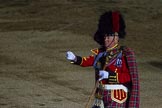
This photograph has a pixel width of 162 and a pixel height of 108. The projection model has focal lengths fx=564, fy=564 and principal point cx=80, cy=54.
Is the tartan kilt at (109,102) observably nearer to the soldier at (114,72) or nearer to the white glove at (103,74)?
the soldier at (114,72)

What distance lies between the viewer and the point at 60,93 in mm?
10156

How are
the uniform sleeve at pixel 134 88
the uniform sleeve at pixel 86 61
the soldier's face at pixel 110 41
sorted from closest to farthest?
the uniform sleeve at pixel 134 88, the soldier's face at pixel 110 41, the uniform sleeve at pixel 86 61

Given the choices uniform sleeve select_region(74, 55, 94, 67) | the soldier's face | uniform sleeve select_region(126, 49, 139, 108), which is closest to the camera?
uniform sleeve select_region(126, 49, 139, 108)

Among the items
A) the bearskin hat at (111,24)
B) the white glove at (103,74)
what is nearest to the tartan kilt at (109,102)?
the white glove at (103,74)

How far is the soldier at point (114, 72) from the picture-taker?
4309 mm

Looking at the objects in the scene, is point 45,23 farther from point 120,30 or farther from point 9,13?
point 120,30

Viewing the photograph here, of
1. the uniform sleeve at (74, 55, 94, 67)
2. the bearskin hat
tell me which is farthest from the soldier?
the uniform sleeve at (74, 55, 94, 67)

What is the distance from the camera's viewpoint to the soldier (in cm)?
431

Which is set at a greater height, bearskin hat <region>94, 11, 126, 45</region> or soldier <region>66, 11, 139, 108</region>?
bearskin hat <region>94, 11, 126, 45</region>

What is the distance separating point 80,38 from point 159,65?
430cm

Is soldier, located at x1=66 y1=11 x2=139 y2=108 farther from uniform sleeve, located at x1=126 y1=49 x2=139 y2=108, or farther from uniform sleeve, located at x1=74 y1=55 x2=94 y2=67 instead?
uniform sleeve, located at x1=74 y1=55 x2=94 y2=67

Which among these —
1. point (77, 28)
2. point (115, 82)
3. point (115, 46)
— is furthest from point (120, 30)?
point (77, 28)

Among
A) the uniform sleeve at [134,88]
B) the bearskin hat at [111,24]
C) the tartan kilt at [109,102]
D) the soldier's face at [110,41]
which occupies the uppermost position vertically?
the bearskin hat at [111,24]

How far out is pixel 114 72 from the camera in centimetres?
437
